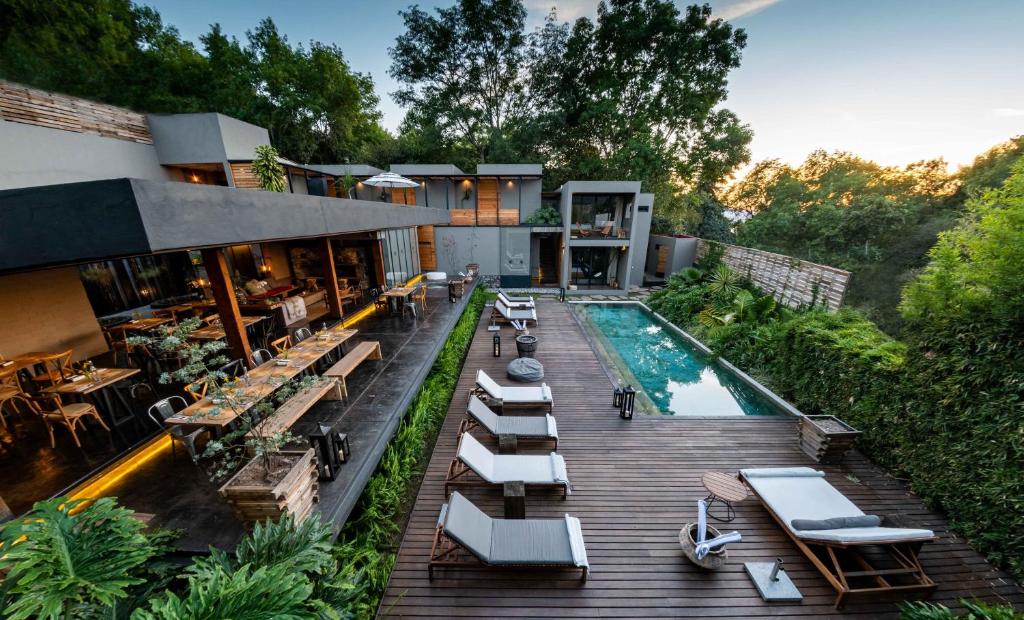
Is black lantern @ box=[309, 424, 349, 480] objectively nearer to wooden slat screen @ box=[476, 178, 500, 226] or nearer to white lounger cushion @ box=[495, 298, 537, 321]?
white lounger cushion @ box=[495, 298, 537, 321]

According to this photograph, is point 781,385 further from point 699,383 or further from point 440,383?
point 440,383

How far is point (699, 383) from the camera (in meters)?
8.73

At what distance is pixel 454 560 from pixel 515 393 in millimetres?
3190

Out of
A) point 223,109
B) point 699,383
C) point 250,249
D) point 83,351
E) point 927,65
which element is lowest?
point 699,383

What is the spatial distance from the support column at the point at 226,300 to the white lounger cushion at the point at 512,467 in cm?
385

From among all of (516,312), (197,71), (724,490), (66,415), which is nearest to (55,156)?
(66,415)

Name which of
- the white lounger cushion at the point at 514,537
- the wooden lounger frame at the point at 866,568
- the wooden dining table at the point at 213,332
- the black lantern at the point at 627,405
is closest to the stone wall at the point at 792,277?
the black lantern at the point at 627,405

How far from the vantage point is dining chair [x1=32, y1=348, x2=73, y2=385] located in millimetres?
4773

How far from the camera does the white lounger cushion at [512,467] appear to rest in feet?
14.7

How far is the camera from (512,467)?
475cm

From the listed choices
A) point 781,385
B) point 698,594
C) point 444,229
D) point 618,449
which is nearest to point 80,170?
point 444,229

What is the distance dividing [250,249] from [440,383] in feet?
32.0

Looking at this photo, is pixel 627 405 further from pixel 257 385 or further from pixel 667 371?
pixel 257 385

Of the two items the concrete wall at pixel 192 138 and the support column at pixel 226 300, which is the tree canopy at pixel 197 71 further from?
the support column at pixel 226 300
